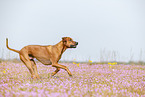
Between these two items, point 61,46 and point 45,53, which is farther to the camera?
point 45,53

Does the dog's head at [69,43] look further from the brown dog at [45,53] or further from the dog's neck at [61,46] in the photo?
the dog's neck at [61,46]

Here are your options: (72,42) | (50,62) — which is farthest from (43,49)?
(72,42)

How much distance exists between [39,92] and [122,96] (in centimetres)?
233

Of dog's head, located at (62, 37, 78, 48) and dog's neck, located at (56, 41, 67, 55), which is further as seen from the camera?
dog's neck, located at (56, 41, 67, 55)

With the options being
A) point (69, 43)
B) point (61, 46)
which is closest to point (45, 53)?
point (61, 46)

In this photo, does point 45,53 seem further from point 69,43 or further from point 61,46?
point 69,43

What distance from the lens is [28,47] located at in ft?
26.1

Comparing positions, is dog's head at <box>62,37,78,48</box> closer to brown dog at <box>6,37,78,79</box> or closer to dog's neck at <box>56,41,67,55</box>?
brown dog at <box>6,37,78,79</box>

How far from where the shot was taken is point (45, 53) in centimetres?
801

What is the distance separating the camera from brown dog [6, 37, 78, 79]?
7750 mm

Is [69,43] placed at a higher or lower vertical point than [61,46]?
higher

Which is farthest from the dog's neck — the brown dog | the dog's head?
the dog's head

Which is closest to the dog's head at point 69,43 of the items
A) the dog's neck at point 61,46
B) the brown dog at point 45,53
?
Result: the brown dog at point 45,53

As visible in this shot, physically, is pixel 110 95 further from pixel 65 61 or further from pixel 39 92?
pixel 65 61
